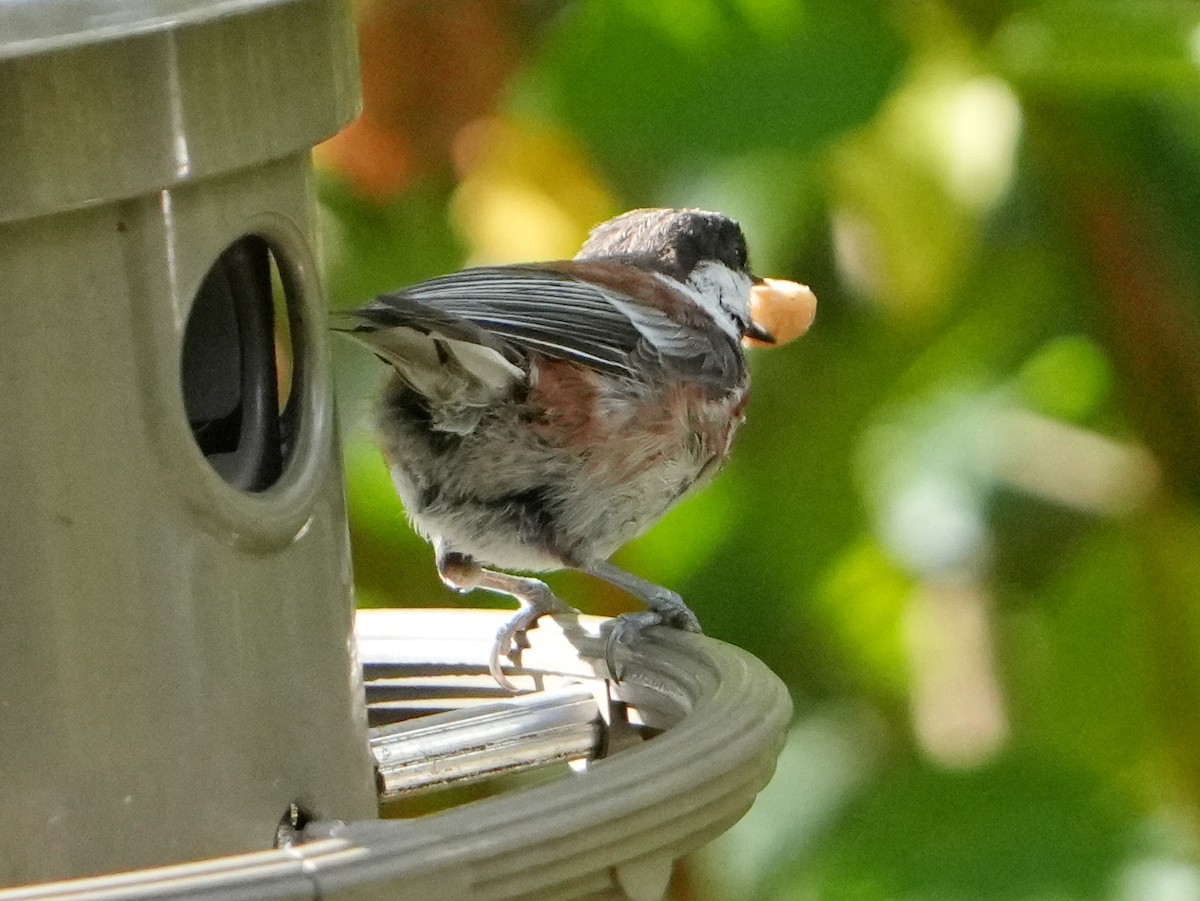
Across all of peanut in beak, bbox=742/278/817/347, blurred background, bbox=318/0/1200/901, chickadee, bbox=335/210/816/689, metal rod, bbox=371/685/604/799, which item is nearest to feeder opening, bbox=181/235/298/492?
metal rod, bbox=371/685/604/799

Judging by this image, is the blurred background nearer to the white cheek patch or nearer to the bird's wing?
the white cheek patch

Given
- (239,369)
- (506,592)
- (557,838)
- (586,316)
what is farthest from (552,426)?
(557,838)

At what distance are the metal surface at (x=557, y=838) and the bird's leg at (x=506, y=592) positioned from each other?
1.56 ft

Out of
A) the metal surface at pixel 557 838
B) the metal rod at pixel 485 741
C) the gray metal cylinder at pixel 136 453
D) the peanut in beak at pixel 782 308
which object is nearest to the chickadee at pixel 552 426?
the peanut in beak at pixel 782 308

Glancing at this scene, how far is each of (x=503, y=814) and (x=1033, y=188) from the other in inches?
78.9

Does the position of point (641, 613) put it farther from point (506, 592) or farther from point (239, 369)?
point (239, 369)

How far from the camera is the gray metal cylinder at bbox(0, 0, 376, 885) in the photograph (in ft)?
5.22

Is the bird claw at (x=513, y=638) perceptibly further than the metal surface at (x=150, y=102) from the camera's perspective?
Yes

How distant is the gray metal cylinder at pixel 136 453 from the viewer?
5.22ft

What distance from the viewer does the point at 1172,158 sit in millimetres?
2943

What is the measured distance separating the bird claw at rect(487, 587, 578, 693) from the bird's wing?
369 millimetres

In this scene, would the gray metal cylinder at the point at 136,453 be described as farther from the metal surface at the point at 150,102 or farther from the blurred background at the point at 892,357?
the blurred background at the point at 892,357

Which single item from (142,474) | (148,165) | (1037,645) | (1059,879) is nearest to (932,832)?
(1059,879)

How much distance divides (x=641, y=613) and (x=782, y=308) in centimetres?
78
